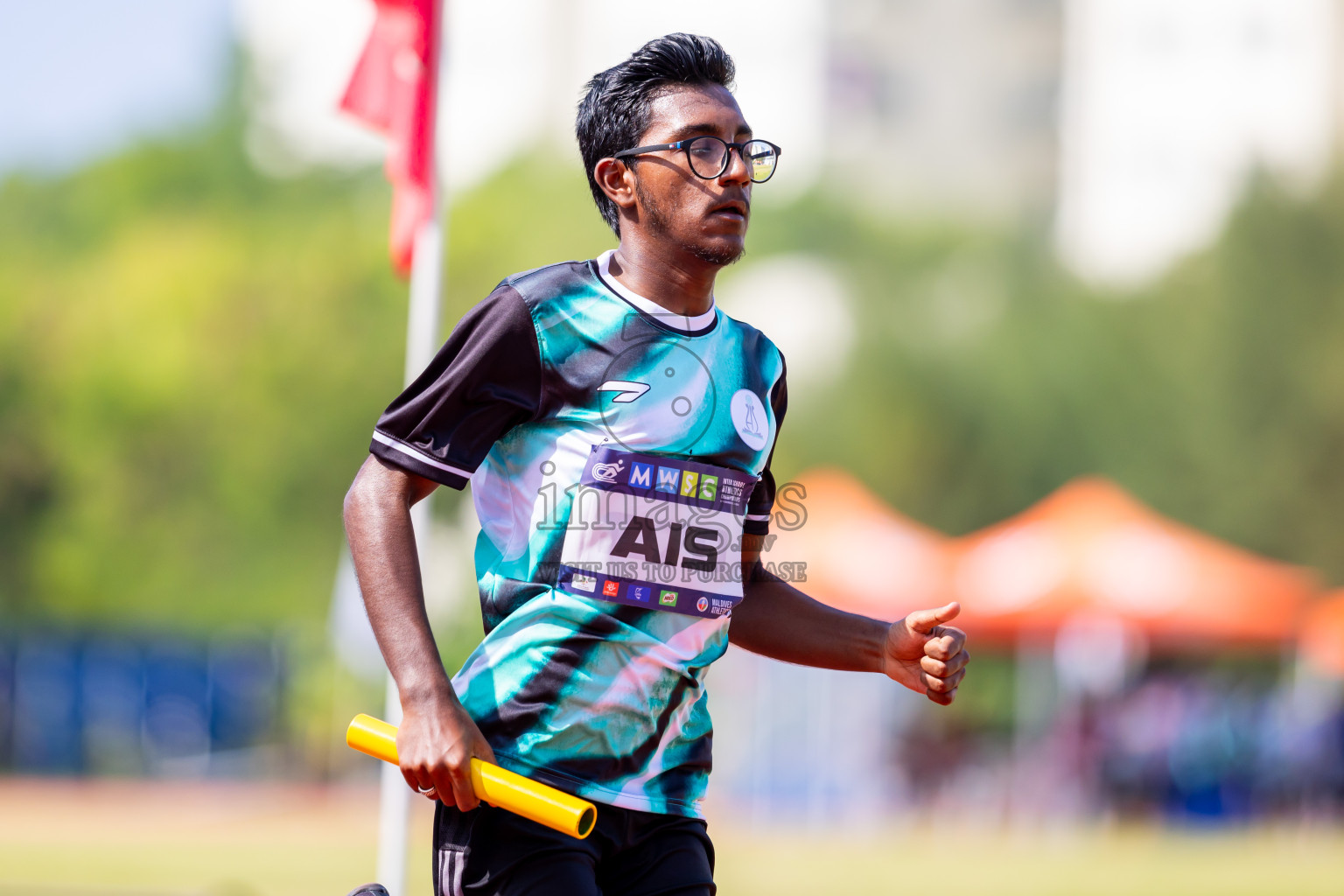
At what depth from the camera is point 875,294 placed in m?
39.8

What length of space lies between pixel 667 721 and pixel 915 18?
64.1 metres

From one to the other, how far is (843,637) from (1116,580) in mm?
15599

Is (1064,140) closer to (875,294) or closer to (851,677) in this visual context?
(875,294)

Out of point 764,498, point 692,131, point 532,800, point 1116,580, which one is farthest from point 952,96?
point 532,800

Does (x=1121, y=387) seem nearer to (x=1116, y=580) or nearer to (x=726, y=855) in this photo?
(x=1116, y=580)

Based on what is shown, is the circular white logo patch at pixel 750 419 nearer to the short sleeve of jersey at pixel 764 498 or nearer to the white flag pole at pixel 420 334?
the short sleeve of jersey at pixel 764 498

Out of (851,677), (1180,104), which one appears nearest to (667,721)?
(851,677)

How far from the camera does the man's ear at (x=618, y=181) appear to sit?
2928 mm

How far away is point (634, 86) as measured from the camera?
9.64ft

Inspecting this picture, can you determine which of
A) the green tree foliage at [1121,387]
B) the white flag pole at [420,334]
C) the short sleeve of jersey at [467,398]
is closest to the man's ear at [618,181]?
the short sleeve of jersey at [467,398]

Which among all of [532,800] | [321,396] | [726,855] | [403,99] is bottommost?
[726,855]

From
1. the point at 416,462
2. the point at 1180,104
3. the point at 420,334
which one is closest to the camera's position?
the point at 416,462

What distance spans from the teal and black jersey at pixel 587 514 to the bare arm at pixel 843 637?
0.31 m

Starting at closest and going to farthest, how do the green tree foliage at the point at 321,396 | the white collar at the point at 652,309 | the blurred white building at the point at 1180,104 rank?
the white collar at the point at 652,309 → the green tree foliage at the point at 321,396 → the blurred white building at the point at 1180,104
